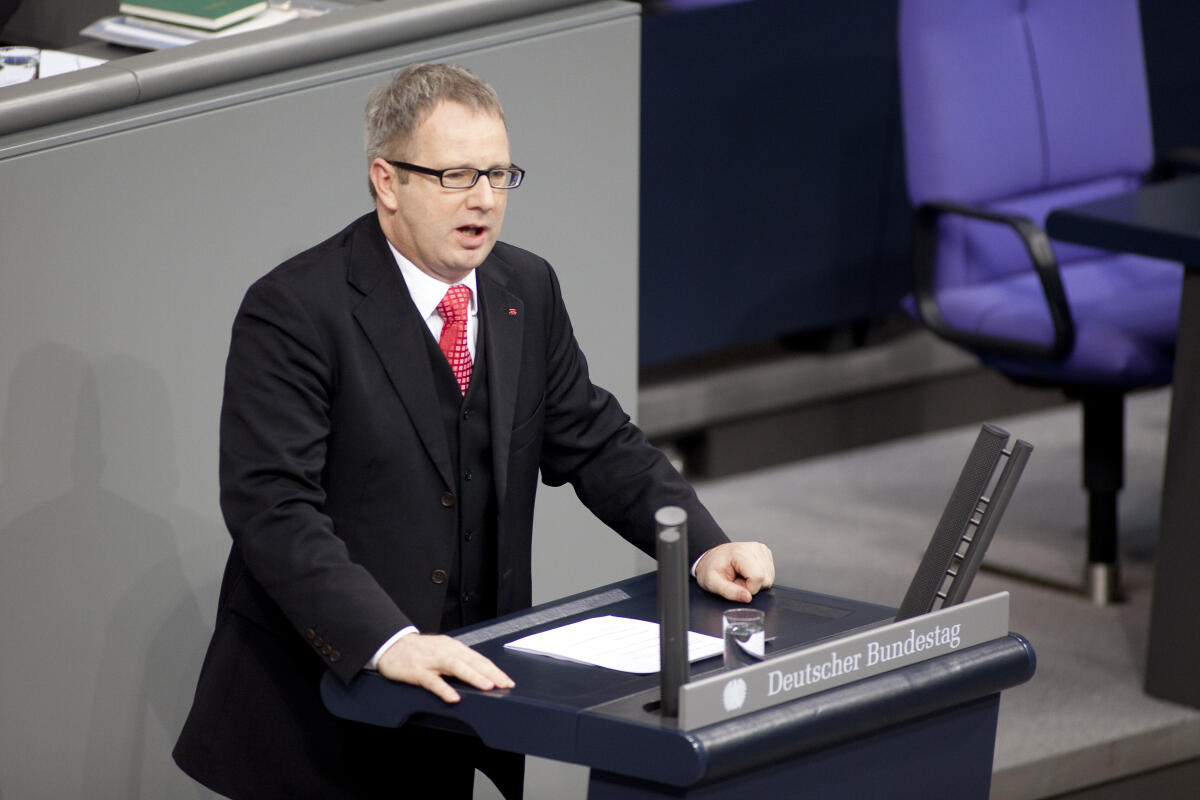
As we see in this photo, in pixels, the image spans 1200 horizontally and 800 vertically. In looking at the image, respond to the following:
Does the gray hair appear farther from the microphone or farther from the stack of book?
→ the stack of book

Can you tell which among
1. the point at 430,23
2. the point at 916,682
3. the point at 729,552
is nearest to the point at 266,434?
the point at 729,552

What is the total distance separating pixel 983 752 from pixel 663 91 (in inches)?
126

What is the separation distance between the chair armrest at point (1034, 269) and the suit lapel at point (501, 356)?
2.30m

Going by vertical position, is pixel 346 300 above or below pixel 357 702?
above

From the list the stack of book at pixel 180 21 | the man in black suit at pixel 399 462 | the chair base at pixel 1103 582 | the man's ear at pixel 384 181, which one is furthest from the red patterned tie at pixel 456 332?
the chair base at pixel 1103 582

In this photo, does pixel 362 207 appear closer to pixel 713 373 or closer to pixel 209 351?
pixel 209 351

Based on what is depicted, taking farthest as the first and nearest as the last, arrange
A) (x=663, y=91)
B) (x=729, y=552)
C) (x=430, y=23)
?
(x=663, y=91) < (x=430, y=23) < (x=729, y=552)

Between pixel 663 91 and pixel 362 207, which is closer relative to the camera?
pixel 362 207

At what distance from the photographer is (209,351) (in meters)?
2.98

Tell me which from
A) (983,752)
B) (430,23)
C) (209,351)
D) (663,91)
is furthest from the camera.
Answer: (663,91)

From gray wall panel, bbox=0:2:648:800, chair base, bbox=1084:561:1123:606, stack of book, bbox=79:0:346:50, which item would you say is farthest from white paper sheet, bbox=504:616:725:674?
chair base, bbox=1084:561:1123:606

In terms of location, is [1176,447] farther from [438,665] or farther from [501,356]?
[438,665]

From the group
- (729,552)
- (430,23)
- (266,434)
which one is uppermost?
(430,23)

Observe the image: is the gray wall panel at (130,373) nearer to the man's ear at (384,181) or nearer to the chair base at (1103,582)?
the man's ear at (384,181)
